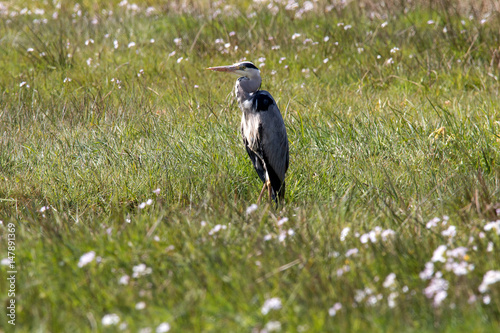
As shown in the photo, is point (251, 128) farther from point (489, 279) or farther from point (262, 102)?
point (489, 279)

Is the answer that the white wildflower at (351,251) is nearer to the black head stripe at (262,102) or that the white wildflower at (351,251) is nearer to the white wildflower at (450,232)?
the white wildflower at (450,232)

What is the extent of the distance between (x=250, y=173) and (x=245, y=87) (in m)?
0.66

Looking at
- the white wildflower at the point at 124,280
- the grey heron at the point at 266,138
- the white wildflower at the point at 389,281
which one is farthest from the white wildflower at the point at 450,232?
the white wildflower at the point at 124,280

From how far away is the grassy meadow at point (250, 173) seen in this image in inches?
87.1

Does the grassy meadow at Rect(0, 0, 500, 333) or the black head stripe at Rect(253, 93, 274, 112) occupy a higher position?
the black head stripe at Rect(253, 93, 274, 112)

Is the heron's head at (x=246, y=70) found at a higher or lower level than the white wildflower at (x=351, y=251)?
higher

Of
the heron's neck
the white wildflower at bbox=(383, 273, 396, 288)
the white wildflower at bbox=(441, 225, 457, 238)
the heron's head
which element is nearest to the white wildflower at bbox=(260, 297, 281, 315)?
the white wildflower at bbox=(383, 273, 396, 288)

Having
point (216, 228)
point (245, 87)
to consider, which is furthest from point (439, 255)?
point (245, 87)

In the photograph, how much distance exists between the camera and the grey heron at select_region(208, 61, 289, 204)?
3803 mm

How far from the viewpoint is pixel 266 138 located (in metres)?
3.83

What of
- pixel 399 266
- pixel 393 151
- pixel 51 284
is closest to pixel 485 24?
pixel 393 151

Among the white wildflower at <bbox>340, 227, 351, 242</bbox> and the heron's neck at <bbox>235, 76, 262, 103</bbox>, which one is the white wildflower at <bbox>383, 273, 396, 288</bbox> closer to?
the white wildflower at <bbox>340, 227, 351, 242</bbox>

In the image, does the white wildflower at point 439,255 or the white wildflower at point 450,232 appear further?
the white wildflower at point 450,232

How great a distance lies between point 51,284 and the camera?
234cm
